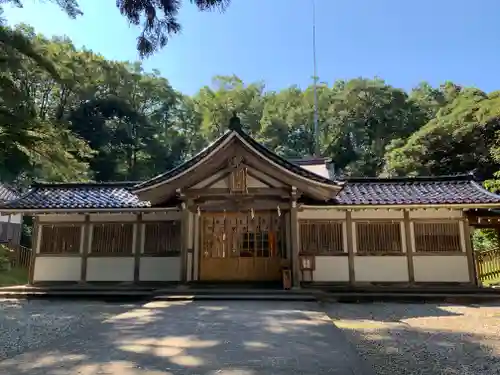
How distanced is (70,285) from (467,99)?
2847 cm

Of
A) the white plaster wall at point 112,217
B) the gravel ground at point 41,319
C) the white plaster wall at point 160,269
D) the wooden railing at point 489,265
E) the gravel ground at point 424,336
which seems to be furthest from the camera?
the wooden railing at point 489,265

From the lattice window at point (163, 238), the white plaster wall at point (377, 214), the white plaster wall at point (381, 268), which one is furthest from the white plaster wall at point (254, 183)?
the white plaster wall at point (381, 268)

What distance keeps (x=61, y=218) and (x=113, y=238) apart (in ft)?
5.92

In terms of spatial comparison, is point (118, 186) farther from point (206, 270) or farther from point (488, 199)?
point (488, 199)

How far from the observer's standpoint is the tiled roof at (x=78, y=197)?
11.4 metres

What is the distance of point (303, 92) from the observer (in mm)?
45375

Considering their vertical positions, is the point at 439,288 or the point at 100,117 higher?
Answer: the point at 100,117

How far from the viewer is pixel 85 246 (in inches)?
461

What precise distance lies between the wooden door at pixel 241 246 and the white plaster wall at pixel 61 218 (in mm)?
4000

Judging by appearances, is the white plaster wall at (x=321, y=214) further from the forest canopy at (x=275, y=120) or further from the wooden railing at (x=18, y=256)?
the wooden railing at (x=18, y=256)

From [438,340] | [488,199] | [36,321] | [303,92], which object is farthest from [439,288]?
[303,92]

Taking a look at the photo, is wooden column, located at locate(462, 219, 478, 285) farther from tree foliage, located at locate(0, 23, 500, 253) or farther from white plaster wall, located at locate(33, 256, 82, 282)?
white plaster wall, located at locate(33, 256, 82, 282)

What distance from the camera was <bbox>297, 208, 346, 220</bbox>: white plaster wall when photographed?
11.2 meters

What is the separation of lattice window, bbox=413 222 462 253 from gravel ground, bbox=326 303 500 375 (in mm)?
2249
